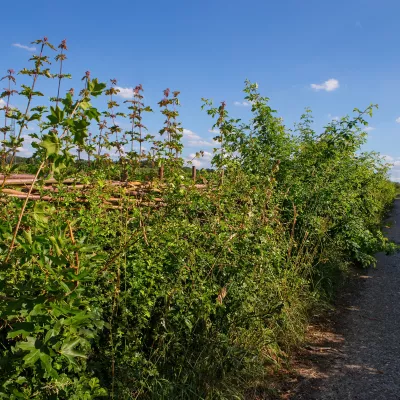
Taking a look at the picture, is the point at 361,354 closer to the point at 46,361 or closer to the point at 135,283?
the point at 135,283

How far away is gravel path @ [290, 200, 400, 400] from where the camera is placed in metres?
3.82

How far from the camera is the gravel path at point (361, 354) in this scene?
12.5 ft

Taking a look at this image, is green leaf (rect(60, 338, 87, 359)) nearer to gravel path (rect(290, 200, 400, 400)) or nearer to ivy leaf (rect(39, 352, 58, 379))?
ivy leaf (rect(39, 352, 58, 379))

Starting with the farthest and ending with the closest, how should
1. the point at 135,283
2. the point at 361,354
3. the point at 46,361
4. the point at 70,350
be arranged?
the point at 361,354 → the point at 135,283 → the point at 70,350 → the point at 46,361

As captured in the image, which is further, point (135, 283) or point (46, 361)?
point (135, 283)

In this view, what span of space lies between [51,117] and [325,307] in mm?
4751

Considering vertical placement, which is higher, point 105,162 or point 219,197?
point 105,162

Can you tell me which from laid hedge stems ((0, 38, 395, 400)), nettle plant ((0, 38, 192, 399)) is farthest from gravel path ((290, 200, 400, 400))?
nettle plant ((0, 38, 192, 399))

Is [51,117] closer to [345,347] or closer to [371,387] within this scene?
[371,387]

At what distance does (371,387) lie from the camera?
390cm

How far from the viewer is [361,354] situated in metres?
4.58

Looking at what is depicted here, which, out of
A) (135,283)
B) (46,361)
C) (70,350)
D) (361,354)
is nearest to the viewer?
(46,361)

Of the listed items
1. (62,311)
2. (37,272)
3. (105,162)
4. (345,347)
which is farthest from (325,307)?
(62,311)

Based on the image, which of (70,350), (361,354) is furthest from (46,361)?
(361,354)
